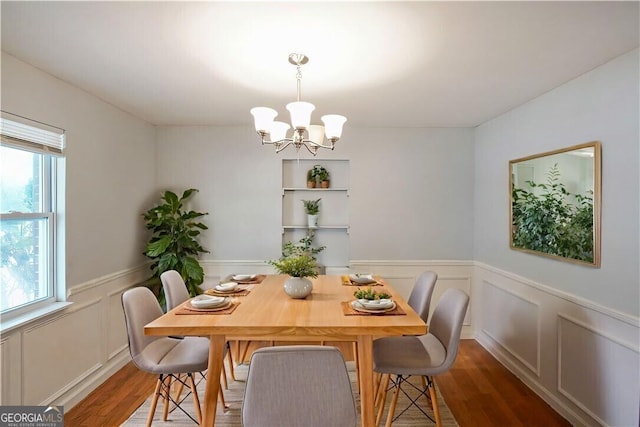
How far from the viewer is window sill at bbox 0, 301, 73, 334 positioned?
210 centimetres

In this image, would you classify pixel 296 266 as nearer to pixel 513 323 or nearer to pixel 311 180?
pixel 311 180

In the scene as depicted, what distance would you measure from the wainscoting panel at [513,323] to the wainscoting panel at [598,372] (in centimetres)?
33

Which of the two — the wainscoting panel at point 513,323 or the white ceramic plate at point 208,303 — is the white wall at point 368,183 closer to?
the wainscoting panel at point 513,323

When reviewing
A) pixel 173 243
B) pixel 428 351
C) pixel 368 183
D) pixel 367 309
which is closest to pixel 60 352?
pixel 173 243

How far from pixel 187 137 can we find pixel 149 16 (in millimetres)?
2488

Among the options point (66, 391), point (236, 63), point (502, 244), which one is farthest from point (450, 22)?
point (66, 391)

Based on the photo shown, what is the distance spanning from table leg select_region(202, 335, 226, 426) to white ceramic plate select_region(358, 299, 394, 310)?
0.83 meters

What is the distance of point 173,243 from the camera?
372 cm

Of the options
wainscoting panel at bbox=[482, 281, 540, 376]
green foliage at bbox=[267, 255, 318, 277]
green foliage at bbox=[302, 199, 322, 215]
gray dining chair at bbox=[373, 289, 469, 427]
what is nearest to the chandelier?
green foliage at bbox=[267, 255, 318, 277]

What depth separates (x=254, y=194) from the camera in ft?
13.6

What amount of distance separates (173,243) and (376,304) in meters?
2.44

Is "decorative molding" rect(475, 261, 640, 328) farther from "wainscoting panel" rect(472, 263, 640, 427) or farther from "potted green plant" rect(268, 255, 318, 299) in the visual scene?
"potted green plant" rect(268, 255, 318, 299)

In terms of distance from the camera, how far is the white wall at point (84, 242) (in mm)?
2246

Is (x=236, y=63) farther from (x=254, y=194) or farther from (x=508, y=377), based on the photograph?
(x=508, y=377)
